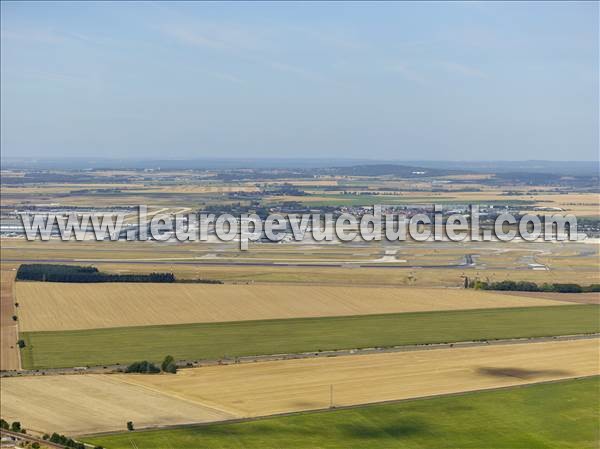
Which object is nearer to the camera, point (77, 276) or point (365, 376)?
point (365, 376)

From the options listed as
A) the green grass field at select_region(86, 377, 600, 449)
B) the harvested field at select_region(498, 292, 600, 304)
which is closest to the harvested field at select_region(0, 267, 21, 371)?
the green grass field at select_region(86, 377, 600, 449)

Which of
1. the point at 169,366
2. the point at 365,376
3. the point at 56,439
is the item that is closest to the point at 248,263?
the point at 169,366

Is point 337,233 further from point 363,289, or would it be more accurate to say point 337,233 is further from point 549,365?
point 549,365

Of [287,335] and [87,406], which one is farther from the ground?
[287,335]

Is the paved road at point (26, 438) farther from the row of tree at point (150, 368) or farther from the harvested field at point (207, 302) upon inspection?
the harvested field at point (207, 302)

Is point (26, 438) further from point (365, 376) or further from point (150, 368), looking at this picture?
point (365, 376)

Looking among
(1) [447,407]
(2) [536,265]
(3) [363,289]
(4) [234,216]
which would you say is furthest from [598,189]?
(1) [447,407]
